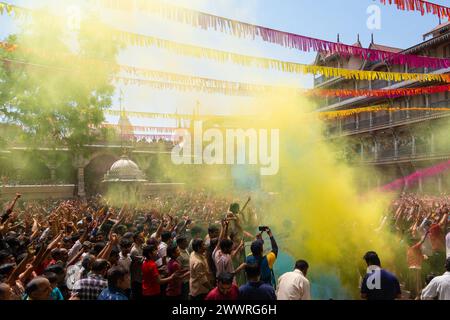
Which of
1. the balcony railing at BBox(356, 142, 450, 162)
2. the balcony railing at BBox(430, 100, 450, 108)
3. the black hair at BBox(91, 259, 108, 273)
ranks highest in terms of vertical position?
the balcony railing at BBox(430, 100, 450, 108)

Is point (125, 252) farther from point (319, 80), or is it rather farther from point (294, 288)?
point (319, 80)

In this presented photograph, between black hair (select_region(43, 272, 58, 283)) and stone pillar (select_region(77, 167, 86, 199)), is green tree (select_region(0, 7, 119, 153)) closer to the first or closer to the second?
stone pillar (select_region(77, 167, 86, 199))

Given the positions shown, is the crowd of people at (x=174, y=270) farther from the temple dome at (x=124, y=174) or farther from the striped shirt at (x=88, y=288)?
the temple dome at (x=124, y=174)

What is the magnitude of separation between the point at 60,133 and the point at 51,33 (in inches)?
232

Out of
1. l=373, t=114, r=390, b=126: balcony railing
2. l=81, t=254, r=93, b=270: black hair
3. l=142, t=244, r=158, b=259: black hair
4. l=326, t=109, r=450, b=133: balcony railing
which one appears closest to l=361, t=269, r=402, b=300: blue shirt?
l=142, t=244, r=158, b=259: black hair

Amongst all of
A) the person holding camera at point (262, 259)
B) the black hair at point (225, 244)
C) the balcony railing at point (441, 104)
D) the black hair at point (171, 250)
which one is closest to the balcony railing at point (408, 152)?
the balcony railing at point (441, 104)

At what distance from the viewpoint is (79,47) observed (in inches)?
869

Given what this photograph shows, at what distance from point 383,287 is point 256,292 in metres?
1.55

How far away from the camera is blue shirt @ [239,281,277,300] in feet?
12.5

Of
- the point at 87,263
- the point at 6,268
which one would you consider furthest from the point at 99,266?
the point at 6,268

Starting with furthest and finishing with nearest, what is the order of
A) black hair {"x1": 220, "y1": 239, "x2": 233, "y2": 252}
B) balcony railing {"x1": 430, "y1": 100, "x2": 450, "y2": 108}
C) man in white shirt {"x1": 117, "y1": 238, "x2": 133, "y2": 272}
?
1. balcony railing {"x1": 430, "y1": 100, "x2": 450, "y2": 108}
2. man in white shirt {"x1": 117, "y1": 238, "x2": 133, "y2": 272}
3. black hair {"x1": 220, "y1": 239, "x2": 233, "y2": 252}

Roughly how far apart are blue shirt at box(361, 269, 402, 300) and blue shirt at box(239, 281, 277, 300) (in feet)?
4.33
